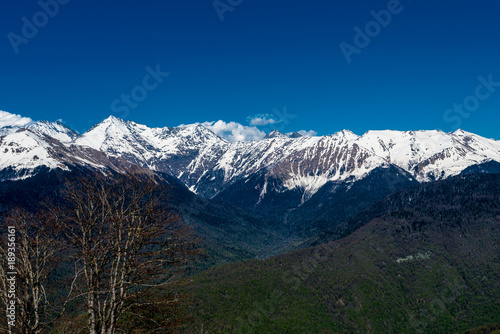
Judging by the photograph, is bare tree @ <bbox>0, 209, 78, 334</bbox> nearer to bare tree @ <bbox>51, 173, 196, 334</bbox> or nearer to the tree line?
the tree line

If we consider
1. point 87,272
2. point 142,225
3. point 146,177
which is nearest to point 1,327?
point 87,272

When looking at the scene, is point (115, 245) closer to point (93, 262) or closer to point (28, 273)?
point (93, 262)

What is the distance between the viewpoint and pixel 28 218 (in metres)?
23.3

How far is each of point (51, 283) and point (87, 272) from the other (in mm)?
4932

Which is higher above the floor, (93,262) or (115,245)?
(115,245)

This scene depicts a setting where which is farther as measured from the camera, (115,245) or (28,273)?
(115,245)

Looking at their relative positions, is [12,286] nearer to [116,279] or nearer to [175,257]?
[116,279]

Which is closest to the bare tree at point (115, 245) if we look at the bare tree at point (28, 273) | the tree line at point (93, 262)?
the tree line at point (93, 262)

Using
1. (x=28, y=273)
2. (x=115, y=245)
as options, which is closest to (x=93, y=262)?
(x=115, y=245)

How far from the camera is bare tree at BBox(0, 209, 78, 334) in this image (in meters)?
18.9

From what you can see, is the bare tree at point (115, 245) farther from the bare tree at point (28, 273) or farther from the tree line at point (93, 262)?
the bare tree at point (28, 273)

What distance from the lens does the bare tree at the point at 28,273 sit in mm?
18877

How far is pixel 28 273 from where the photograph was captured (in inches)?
807

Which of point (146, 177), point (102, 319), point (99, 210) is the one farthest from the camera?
point (146, 177)
